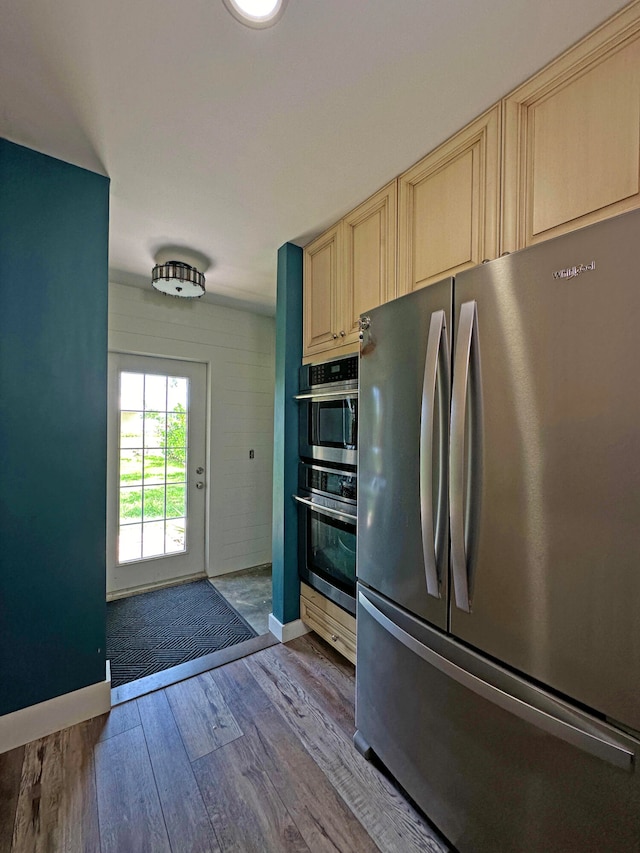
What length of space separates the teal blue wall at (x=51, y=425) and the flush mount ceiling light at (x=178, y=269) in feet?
2.30

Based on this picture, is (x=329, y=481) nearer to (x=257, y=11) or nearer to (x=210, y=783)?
(x=210, y=783)

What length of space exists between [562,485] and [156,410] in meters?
3.03

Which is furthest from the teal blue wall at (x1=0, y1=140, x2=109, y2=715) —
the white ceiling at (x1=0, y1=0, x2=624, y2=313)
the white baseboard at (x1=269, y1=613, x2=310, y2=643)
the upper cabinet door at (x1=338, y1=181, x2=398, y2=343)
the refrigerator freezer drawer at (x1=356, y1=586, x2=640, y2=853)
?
the refrigerator freezer drawer at (x1=356, y1=586, x2=640, y2=853)

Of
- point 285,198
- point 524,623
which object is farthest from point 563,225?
point 285,198

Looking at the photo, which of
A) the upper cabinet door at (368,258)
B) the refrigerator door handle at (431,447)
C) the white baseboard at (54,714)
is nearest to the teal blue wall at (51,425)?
the white baseboard at (54,714)

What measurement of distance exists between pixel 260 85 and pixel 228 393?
97.2 inches

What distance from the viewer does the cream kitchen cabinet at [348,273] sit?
5.56 ft

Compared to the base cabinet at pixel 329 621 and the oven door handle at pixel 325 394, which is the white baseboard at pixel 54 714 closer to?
the base cabinet at pixel 329 621

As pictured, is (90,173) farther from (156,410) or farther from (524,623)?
(524,623)

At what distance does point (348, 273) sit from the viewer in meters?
1.93

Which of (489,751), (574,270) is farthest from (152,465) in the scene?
(574,270)

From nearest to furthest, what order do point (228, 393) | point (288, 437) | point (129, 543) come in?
point (288, 437) → point (129, 543) → point (228, 393)

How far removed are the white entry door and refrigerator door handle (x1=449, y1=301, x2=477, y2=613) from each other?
275 cm

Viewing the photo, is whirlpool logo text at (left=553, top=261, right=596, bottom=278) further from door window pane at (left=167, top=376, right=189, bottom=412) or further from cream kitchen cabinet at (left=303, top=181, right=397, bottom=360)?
door window pane at (left=167, top=376, right=189, bottom=412)
